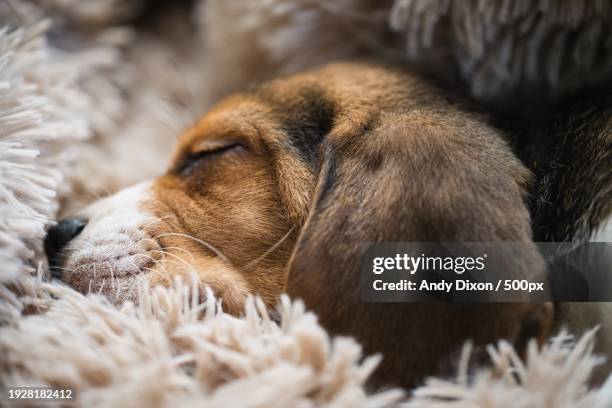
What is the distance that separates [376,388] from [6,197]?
1.97ft

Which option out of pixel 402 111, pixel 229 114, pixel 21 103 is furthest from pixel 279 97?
pixel 21 103

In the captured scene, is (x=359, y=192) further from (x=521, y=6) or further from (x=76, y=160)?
(x=76, y=160)

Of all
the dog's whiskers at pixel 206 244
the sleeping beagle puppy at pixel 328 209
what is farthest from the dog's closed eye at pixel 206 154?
the dog's whiskers at pixel 206 244

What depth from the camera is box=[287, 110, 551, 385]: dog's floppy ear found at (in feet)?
2.35

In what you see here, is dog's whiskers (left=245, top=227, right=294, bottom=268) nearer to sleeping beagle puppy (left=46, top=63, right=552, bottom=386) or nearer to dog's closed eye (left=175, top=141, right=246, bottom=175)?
sleeping beagle puppy (left=46, top=63, right=552, bottom=386)

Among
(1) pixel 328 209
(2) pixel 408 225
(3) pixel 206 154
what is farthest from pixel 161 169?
(2) pixel 408 225

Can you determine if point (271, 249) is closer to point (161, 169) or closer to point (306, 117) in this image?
point (306, 117)

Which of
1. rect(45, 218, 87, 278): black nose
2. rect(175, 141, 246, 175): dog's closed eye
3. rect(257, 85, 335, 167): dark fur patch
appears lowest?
rect(45, 218, 87, 278): black nose

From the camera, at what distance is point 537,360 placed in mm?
683

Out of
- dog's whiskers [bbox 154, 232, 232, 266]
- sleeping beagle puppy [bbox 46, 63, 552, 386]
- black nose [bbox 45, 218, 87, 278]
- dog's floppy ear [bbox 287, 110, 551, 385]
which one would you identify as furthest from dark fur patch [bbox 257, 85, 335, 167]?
black nose [bbox 45, 218, 87, 278]

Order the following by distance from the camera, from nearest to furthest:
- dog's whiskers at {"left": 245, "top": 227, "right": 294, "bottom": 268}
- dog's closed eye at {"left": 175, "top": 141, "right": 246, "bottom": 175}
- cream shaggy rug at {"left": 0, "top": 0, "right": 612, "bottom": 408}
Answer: cream shaggy rug at {"left": 0, "top": 0, "right": 612, "bottom": 408}
dog's whiskers at {"left": 245, "top": 227, "right": 294, "bottom": 268}
dog's closed eye at {"left": 175, "top": 141, "right": 246, "bottom": 175}

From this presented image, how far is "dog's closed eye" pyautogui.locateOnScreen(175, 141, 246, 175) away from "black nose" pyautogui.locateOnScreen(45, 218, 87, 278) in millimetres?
210

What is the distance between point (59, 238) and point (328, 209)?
0.49 metres

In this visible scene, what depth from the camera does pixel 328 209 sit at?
0.80 metres
